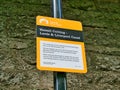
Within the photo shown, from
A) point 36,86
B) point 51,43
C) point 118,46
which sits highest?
point 51,43

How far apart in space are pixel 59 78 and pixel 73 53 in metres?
0.11

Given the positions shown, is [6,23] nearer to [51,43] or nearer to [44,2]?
[44,2]

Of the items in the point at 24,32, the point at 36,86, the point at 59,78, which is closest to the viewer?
the point at 59,78

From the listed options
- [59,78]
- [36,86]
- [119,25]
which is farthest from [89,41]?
[59,78]

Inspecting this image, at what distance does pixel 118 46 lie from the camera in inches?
55.5

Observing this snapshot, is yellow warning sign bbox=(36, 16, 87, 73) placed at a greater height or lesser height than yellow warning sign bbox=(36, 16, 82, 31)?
lesser

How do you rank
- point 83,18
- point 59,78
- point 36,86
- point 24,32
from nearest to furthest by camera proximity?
1. point 59,78
2. point 36,86
3. point 24,32
4. point 83,18

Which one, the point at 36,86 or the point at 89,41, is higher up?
the point at 89,41

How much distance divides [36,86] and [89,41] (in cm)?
40

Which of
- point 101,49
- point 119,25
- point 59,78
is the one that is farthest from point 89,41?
point 59,78

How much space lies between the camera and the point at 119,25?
59.6 inches

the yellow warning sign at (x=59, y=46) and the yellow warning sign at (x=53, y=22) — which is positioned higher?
the yellow warning sign at (x=53, y=22)

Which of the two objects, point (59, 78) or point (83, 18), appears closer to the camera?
point (59, 78)

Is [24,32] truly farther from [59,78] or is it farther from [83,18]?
[59,78]
